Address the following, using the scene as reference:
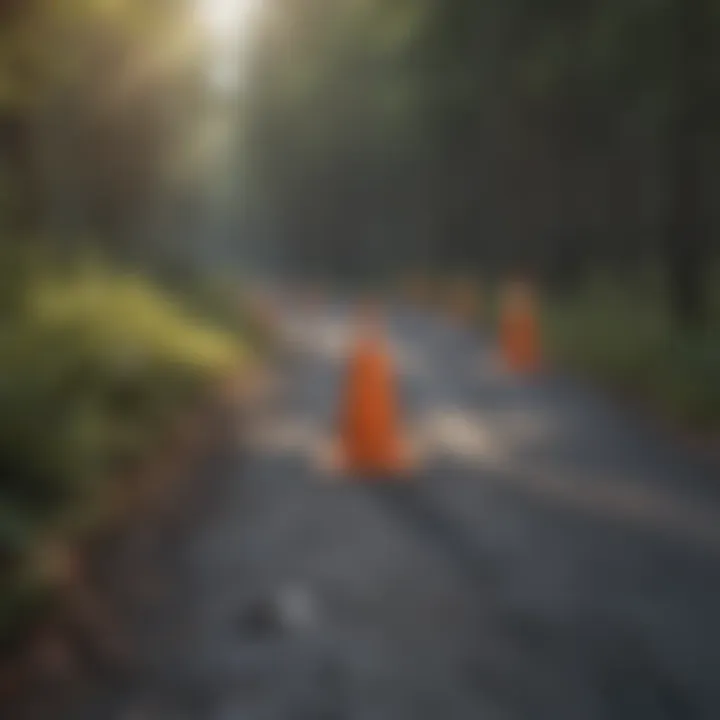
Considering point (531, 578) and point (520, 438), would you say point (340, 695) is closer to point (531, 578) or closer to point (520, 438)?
point (531, 578)

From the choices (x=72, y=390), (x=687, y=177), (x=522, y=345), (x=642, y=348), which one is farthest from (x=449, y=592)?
(x=522, y=345)

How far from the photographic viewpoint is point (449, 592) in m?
7.60

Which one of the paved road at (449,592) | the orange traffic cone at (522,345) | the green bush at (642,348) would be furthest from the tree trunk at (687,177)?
the paved road at (449,592)

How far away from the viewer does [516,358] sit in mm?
20375

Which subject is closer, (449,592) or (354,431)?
(449,592)

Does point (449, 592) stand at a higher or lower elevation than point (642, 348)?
lower

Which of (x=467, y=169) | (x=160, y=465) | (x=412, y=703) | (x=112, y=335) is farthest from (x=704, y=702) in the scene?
(x=467, y=169)

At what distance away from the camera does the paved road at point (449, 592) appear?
5883 mm

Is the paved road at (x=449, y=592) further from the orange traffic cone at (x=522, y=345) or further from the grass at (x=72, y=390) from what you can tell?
the orange traffic cone at (x=522, y=345)

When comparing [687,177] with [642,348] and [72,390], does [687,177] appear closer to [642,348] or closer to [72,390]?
[642,348]

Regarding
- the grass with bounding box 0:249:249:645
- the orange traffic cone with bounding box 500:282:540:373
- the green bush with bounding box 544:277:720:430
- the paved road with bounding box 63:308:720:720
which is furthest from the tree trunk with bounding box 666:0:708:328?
the grass with bounding box 0:249:249:645

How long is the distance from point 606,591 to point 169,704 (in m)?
2.56

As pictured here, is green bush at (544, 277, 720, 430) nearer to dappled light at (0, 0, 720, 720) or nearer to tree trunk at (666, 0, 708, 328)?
dappled light at (0, 0, 720, 720)

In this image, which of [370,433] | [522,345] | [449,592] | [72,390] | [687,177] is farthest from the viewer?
[522,345]
